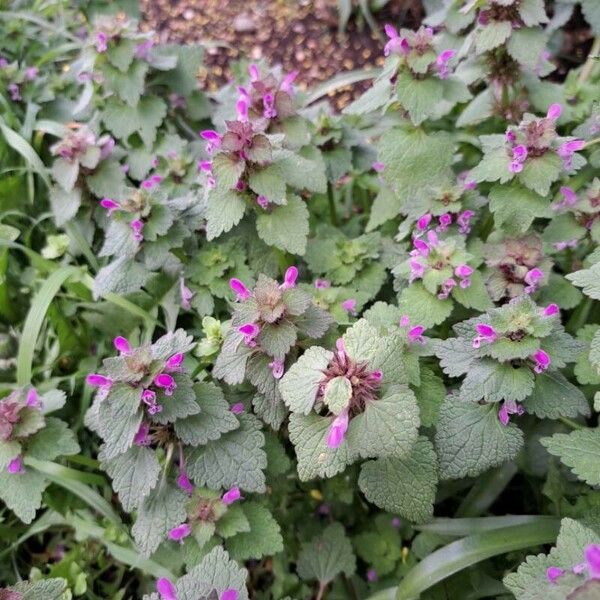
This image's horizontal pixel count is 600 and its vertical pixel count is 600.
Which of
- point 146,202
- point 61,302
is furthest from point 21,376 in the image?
point 146,202

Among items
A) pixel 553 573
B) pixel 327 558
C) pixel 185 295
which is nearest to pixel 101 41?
pixel 185 295

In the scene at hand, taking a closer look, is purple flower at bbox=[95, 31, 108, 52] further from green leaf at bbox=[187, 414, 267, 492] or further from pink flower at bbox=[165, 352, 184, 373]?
green leaf at bbox=[187, 414, 267, 492]

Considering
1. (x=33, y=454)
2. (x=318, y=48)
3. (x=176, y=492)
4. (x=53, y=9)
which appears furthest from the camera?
(x=318, y=48)

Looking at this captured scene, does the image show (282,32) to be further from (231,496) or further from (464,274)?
(231,496)

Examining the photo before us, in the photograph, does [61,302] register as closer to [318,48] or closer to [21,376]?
[21,376]

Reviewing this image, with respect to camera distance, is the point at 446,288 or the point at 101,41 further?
the point at 101,41

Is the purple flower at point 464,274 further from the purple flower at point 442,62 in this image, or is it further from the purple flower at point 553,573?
the purple flower at point 553,573
